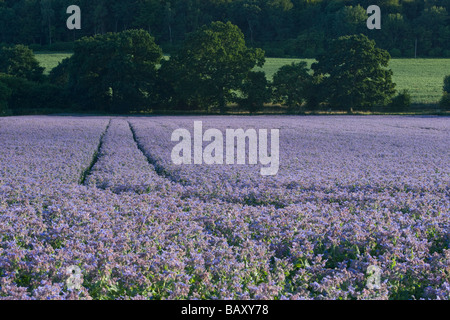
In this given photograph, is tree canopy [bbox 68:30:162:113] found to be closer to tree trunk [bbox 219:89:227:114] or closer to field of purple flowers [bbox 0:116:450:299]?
tree trunk [bbox 219:89:227:114]

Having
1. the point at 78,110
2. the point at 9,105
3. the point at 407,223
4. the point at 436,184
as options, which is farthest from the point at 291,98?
the point at 407,223

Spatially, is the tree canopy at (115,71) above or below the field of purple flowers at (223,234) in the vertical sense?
above

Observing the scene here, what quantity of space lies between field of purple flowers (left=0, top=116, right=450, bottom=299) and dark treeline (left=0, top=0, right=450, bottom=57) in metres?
87.6

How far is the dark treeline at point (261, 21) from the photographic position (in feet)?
319

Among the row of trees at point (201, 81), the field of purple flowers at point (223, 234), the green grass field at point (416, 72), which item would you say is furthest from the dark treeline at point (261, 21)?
the field of purple flowers at point (223, 234)

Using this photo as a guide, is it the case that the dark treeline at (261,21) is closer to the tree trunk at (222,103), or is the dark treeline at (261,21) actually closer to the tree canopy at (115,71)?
the tree canopy at (115,71)

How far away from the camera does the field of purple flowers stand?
4.93 meters

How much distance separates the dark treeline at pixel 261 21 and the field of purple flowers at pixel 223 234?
87.6 m

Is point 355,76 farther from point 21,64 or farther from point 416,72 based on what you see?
point 21,64

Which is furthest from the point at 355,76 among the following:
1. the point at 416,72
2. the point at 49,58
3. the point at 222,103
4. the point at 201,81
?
the point at 49,58

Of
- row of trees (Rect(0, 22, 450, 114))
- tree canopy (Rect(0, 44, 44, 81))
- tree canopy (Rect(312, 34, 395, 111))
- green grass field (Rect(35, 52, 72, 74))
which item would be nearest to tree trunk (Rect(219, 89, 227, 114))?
row of trees (Rect(0, 22, 450, 114))

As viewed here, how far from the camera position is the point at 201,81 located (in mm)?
60844

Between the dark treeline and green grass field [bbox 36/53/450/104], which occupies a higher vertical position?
the dark treeline

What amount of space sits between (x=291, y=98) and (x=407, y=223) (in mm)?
55793
